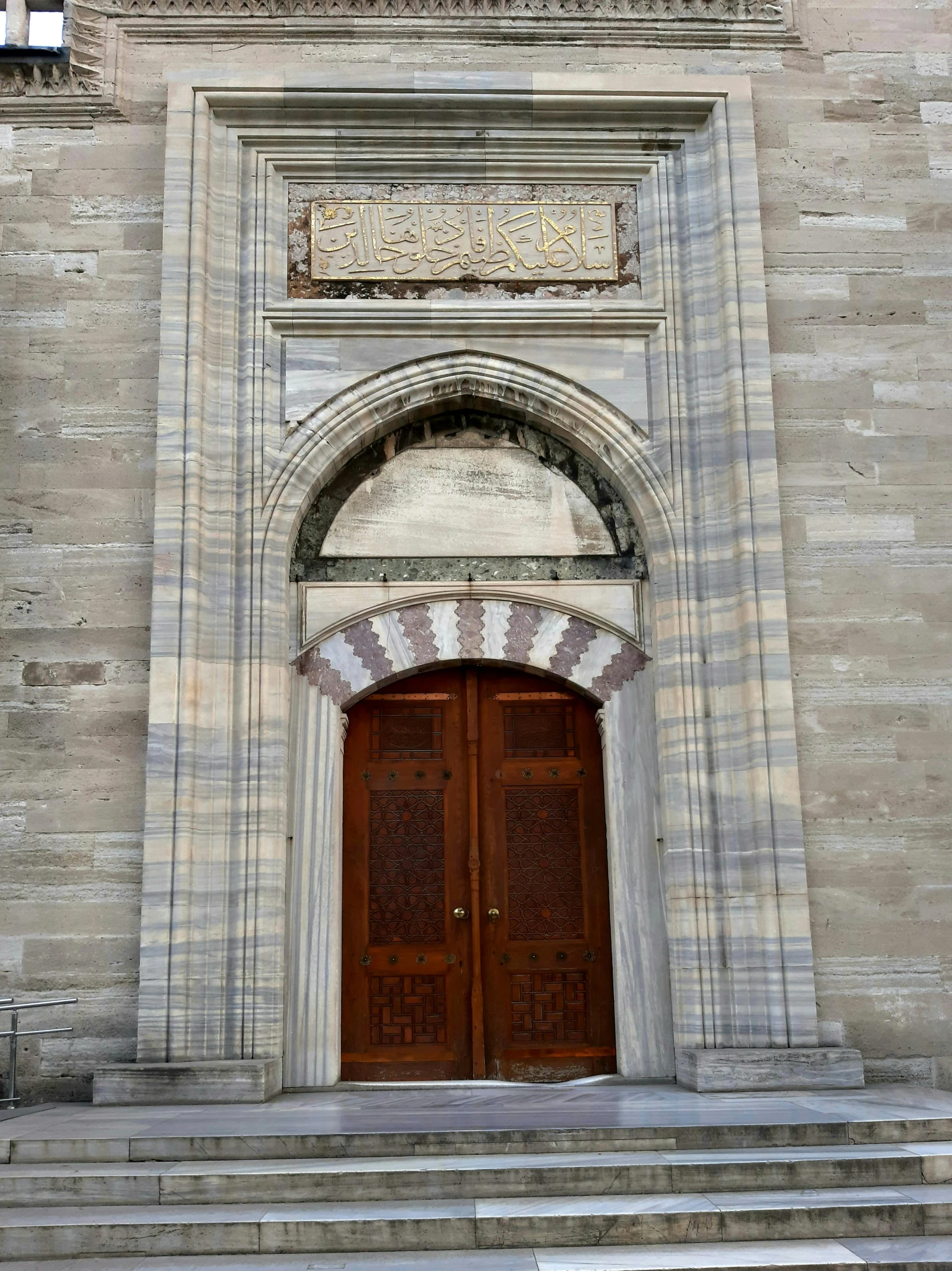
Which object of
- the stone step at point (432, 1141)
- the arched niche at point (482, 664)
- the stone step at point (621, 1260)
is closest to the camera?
the stone step at point (621, 1260)

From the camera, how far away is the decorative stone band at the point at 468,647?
249 inches

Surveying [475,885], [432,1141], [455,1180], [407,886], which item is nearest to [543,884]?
[475,885]

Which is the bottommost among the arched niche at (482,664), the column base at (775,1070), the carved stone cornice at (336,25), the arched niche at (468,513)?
the column base at (775,1070)

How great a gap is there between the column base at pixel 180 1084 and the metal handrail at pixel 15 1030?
332 millimetres

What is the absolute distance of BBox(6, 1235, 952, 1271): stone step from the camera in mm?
3443

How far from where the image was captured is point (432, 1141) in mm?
4336

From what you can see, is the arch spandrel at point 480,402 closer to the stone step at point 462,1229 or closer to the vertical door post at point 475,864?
the vertical door post at point 475,864

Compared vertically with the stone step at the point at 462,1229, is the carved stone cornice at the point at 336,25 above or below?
above

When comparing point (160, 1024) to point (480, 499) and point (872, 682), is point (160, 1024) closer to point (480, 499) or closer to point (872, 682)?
point (480, 499)

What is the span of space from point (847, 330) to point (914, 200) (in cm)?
87

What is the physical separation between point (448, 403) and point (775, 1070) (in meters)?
→ 3.67

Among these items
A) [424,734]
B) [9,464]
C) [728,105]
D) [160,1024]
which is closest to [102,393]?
[9,464]

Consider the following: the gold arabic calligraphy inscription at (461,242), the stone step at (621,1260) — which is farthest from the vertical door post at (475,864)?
the stone step at (621,1260)

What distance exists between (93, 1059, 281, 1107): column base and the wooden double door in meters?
0.71
